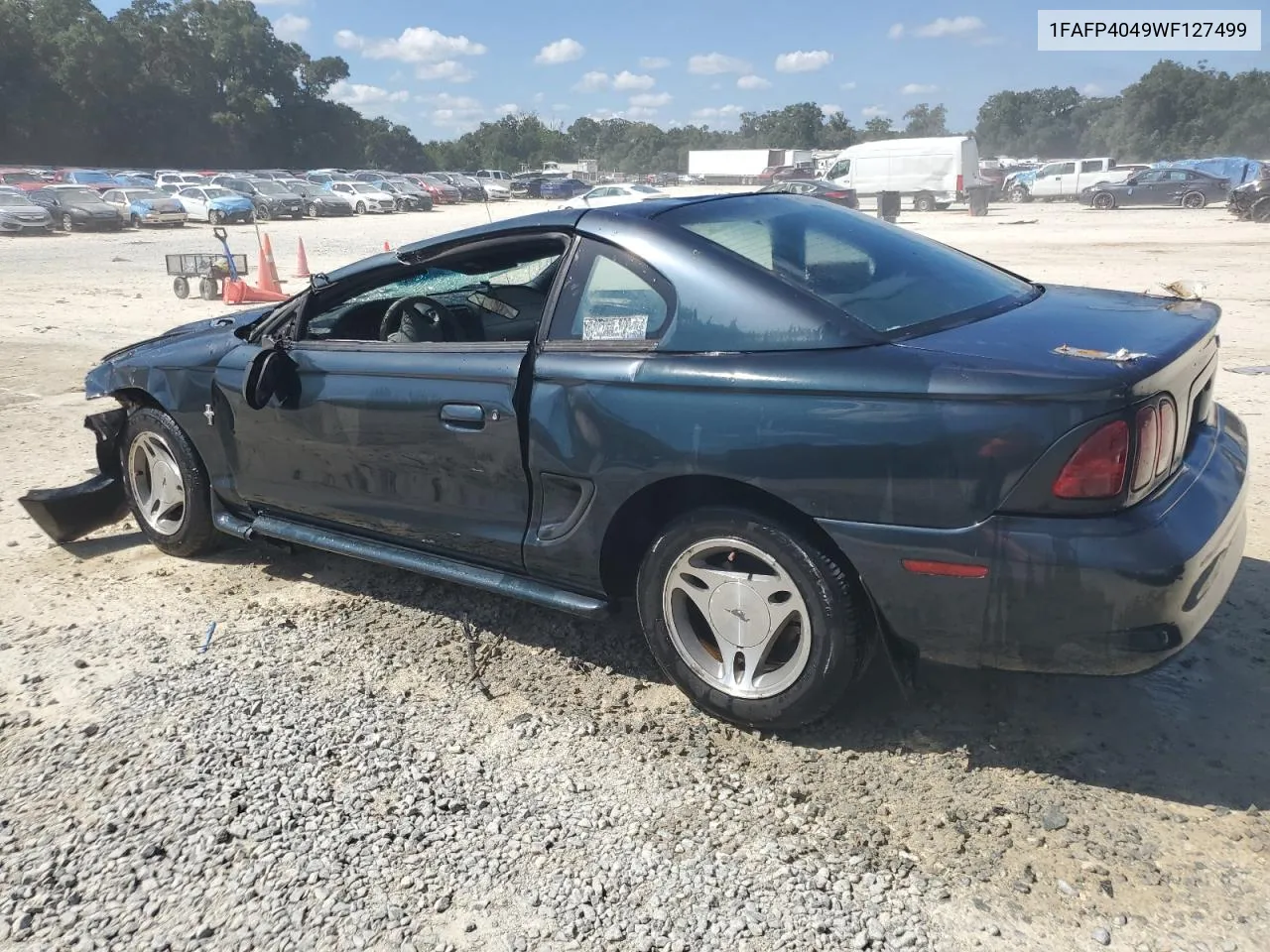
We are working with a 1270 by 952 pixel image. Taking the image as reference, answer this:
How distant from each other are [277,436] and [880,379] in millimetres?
2550

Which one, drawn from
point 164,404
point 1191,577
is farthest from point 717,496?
point 164,404

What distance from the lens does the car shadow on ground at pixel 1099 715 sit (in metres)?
2.80

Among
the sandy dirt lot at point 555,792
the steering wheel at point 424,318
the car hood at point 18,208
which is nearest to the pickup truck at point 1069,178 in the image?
the car hood at point 18,208

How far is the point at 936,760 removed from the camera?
9.57ft

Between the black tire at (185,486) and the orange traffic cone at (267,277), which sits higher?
the orange traffic cone at (267,277)

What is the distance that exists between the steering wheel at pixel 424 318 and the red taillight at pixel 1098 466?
2.42m

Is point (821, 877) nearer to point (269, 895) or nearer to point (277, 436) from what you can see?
point (269, 895)

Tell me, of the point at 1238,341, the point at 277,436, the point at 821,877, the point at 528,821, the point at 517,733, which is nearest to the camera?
the point at 821,877

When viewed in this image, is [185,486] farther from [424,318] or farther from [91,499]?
[424,318]

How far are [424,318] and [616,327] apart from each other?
1.20m

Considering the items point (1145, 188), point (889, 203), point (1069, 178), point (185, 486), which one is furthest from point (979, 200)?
point (185, 486)

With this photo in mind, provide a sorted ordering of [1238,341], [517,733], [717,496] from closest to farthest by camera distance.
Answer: [717,496] < [517,733] < [1238,341]

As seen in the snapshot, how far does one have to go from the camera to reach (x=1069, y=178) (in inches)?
1628

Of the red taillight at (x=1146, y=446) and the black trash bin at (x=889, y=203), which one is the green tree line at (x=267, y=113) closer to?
the black trash bin at (x=889, y=203)
